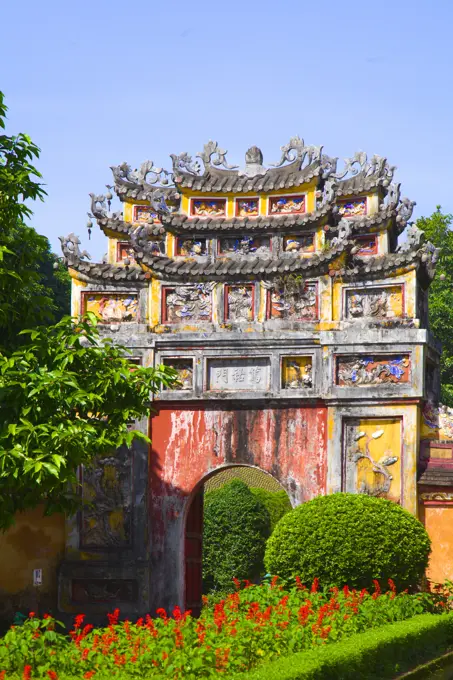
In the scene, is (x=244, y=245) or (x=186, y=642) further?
(x=244, y=245)

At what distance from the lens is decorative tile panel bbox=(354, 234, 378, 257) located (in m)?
19.8

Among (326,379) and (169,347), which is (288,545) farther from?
(169,347)

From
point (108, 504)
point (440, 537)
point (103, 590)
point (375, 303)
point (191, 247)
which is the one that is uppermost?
point (191, 247)

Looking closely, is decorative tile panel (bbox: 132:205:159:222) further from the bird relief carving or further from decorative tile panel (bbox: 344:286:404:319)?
the bird relief carving

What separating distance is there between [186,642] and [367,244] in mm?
11060

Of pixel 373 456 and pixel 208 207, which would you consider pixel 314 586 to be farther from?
pixel 208 207

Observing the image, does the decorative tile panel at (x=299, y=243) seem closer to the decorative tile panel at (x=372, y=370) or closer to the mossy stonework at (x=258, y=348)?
the mossy stonework at (x=258, y=348)

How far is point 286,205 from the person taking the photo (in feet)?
65.8

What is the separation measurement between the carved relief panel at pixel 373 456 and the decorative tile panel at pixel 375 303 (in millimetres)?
1872

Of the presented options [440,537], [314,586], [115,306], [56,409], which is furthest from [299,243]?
[56,409]

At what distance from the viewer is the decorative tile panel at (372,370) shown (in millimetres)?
18594

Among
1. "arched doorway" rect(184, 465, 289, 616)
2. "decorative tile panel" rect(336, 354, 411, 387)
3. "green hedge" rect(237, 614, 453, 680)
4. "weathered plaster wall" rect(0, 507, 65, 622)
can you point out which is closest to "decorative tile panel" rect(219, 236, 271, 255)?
"decorative tile panel" rect(336, 354, 411, 387)

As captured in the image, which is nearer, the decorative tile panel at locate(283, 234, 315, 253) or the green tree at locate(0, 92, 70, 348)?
the green tree at locate(0, 92, 70, 348)

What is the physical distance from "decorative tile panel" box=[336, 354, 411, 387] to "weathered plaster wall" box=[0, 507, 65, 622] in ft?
19.0
